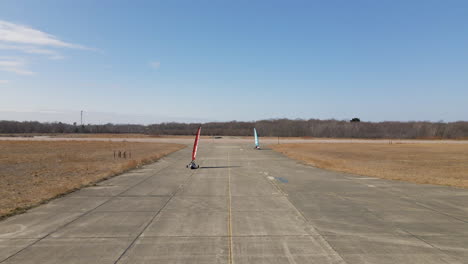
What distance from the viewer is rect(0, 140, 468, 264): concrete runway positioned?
→ 7.72 m

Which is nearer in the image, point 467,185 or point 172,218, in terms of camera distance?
point 172,218

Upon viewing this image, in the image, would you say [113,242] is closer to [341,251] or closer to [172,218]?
[172,218]

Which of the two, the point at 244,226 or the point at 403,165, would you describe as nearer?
the point at 244,226

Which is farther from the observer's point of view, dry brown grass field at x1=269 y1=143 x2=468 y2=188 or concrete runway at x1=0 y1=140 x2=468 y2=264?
dry brown grass field at x1=269 y1=143 x2=468 y2=188

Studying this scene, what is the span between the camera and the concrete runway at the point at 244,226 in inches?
304

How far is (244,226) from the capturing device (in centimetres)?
1010

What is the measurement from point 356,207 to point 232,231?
237 inches

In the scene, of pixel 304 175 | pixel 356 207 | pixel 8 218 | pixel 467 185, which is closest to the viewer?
pixel 8 218

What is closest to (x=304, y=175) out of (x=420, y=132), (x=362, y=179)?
(x=362, y=179)

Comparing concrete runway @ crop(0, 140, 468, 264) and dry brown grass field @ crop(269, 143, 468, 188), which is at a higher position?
dry brown grass field @ crop(269, 143, 468, 188)

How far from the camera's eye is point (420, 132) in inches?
6048

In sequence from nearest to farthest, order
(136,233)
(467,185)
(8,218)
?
(136,233) < (8,218) < (467,185)

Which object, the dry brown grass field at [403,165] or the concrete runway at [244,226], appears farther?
the dry brown grass field at [403,165]

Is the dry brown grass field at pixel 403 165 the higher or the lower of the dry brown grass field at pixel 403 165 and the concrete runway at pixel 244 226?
the higher
